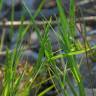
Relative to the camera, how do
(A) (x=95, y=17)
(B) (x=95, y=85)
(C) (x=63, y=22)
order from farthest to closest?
1. (A) (x=95, y=17)
2. (B) (x=95, y=85)
3. (C) (x=63, y=22)

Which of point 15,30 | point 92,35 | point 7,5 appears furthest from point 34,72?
point 7,5

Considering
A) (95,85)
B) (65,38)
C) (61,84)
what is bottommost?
(95,85)

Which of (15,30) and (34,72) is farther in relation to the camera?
(15,30)

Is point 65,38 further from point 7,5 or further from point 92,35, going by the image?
point 7,5

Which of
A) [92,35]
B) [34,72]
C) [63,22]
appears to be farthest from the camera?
[92,35]

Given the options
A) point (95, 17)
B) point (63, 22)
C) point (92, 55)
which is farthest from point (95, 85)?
point (95, 17)

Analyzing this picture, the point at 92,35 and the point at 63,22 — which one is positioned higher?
the point at 63,22

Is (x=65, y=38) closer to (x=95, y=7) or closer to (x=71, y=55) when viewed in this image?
(x=71, y=55)

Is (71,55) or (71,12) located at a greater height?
(71,12)

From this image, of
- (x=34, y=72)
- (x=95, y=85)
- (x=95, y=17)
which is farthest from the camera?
(x=95, y=17)
